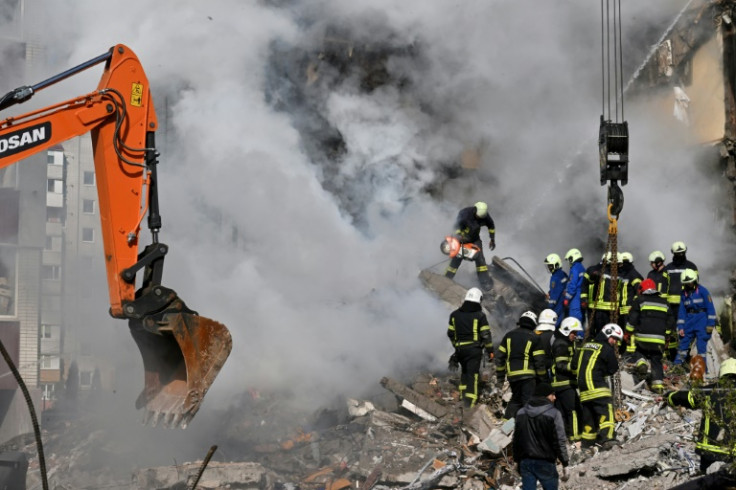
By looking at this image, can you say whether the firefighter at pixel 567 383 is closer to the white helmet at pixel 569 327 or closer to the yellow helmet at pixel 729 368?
the white helmet at pixel 569 327

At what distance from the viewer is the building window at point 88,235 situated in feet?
84.7

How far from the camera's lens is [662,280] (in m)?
13.5

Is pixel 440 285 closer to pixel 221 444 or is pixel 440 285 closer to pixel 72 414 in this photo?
pixel 221 444

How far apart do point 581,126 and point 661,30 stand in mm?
2190

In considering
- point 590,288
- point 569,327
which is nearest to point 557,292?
point 590,288

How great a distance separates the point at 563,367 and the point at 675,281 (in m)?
3.52

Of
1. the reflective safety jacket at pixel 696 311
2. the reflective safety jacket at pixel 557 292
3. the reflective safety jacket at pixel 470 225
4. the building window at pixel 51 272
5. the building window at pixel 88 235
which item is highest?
the building window at pixel 88 235

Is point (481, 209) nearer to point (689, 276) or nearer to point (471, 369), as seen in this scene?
point (689, 276)

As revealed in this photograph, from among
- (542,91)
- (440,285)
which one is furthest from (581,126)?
(440,285)

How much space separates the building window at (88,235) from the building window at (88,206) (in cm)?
224

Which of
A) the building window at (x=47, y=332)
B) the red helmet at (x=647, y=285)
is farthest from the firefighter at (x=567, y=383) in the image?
the building window at (x=47, y=332)

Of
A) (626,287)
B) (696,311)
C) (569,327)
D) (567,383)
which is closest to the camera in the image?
(567,383)

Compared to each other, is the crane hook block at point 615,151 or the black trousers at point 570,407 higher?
the crane hook block at point 615,151

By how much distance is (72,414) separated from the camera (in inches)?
577
